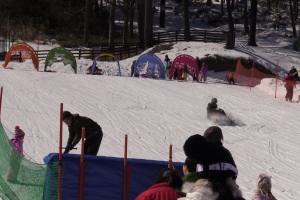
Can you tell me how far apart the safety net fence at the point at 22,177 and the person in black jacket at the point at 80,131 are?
97 cm

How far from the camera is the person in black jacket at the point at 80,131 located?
10.3m

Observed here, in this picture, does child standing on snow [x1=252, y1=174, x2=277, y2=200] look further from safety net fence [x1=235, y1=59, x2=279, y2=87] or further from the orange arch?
the orange arch

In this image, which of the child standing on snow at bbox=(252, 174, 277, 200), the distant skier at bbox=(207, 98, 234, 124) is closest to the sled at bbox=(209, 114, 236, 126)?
the distant skier at bbox=(207, 98, 234, 124)

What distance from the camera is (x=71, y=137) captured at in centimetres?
1045

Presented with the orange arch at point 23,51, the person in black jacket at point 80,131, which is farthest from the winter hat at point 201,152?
the orange arch at point 23,51

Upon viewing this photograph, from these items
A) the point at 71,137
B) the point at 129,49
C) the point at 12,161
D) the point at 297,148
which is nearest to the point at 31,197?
the point at 12,161

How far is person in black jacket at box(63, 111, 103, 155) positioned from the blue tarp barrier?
1.65 m

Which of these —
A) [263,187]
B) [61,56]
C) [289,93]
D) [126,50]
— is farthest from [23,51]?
[263,187]

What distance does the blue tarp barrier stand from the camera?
28.1 ft

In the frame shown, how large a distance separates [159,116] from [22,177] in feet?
38.1

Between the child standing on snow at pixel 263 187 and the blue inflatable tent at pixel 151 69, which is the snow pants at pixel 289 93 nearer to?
the blue inflatable tent at pixel 151 69

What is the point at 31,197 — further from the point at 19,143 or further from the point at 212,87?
the point at 212,87

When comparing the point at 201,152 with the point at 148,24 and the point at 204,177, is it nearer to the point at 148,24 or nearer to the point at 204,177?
the point at 204,177

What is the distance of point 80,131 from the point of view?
10.4m
